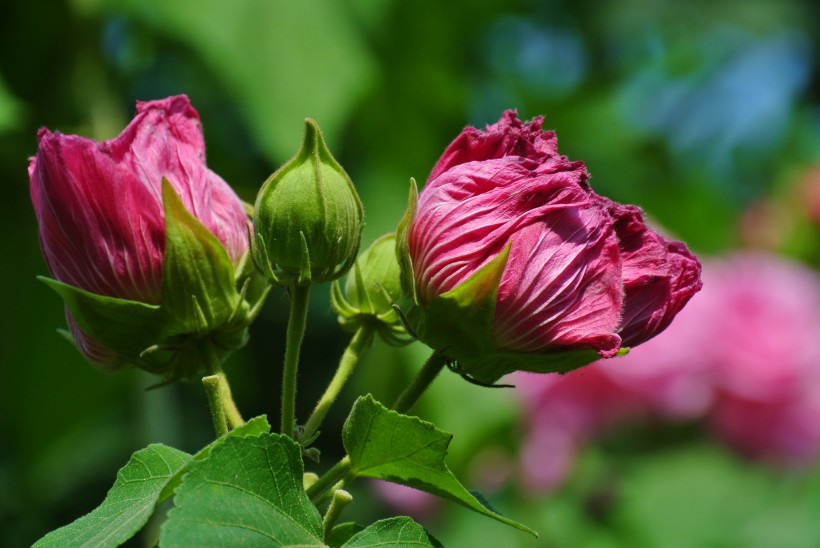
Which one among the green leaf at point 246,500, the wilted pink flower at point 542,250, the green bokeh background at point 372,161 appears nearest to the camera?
the green leaf at point 246,500

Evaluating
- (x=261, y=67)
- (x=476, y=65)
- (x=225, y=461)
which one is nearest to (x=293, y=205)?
(x=225, y=461)

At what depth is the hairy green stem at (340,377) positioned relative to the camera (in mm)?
844

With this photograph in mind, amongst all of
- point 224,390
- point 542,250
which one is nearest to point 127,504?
point 224,390

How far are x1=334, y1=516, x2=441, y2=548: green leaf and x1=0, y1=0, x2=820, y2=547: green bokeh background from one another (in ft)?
3.57

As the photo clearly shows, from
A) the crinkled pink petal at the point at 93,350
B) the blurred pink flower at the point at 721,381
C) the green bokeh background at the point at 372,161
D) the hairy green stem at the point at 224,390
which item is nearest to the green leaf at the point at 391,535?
the hairy green stem at the point at 224,390

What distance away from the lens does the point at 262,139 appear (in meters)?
1.87

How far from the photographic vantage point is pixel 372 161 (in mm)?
2287

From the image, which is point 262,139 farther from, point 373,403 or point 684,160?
point 684,160

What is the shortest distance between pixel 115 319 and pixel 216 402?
0.09 m

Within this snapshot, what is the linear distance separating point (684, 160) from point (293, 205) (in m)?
2.27

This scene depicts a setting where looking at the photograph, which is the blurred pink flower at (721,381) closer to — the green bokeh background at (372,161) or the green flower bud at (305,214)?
the green bokeh background at (372,161)

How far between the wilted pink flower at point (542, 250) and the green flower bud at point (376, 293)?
0.24 ft

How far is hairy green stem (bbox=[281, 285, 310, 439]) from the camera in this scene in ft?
2.72

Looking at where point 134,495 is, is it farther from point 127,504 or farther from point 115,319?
point 115,319
